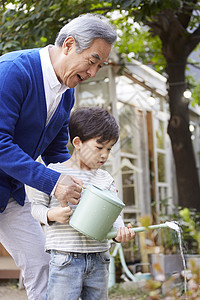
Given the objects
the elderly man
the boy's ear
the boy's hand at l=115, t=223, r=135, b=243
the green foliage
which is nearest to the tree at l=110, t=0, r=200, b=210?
the green foliage

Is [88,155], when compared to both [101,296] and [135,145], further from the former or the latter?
[135,145]

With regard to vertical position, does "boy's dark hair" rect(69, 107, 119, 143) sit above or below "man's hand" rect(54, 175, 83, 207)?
above

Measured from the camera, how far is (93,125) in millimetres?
1767

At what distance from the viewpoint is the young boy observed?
66.0 inches

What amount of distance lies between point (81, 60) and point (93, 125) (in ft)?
0.81

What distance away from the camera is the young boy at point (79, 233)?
168 cm

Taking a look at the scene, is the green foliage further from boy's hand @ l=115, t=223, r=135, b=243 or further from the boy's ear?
boy's hand @ l=115, t=223, r=135, b=243

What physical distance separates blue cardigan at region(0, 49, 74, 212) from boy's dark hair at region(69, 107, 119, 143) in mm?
72

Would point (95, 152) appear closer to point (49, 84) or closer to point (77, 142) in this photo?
point (77, 142)

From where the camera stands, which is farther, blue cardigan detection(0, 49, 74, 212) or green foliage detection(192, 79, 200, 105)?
green foliage detection(192, 79, 200, 105)

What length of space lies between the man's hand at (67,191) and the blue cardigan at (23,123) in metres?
0.02

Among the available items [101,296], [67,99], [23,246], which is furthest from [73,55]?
[101,296]

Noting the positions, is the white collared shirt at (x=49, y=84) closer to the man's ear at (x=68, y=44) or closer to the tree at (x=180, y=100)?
the man's ear at (x=68, y=44)

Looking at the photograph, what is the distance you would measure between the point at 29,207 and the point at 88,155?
337 mm
